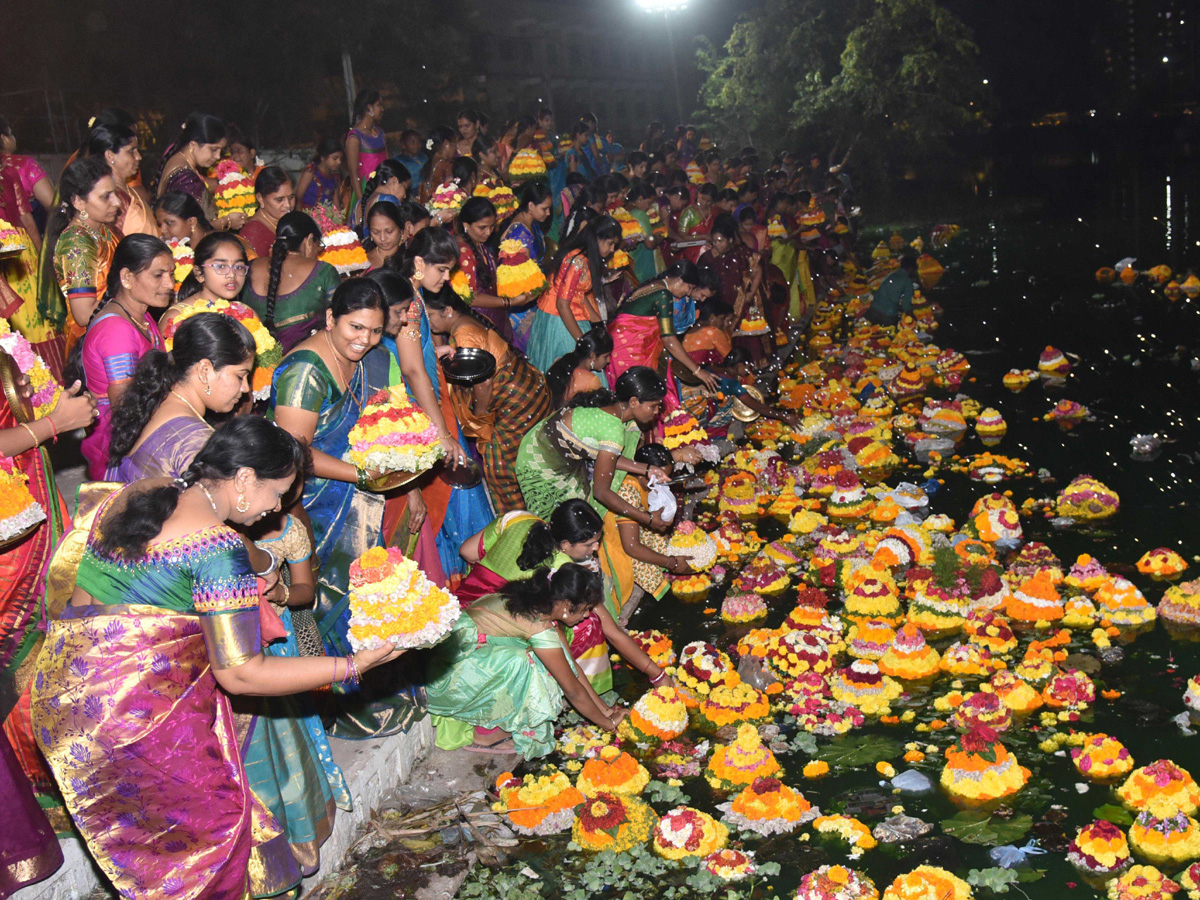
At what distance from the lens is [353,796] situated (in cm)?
378

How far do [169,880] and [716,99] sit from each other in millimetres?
26423

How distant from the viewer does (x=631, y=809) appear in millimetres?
3822

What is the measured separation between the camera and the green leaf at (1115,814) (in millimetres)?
3677

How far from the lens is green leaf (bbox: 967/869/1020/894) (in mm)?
3398

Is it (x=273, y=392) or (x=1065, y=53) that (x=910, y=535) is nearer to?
(x=273, y=392)

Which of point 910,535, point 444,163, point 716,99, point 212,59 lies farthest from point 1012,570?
point 716,99

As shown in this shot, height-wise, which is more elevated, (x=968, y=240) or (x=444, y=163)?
(x=444, y=163)

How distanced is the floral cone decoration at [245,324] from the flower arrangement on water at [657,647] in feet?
6.81

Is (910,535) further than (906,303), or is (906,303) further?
(906,303)

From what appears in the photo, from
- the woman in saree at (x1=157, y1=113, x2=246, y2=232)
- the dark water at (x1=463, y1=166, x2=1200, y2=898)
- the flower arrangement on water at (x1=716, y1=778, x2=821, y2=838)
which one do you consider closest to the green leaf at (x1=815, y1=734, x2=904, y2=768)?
the dark water at (x1=463, y1=166, x2=1200, y2=898)

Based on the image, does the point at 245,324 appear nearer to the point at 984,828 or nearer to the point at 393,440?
the point at 393,440

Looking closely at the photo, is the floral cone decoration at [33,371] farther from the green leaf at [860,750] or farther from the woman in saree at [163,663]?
the green leaf at [860,750]

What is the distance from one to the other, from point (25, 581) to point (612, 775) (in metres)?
2.09

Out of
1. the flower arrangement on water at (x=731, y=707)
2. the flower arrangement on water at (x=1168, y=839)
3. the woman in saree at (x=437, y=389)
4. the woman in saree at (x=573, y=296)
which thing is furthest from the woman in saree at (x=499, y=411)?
the flower arrangement on water at (x=1168, y=839)
